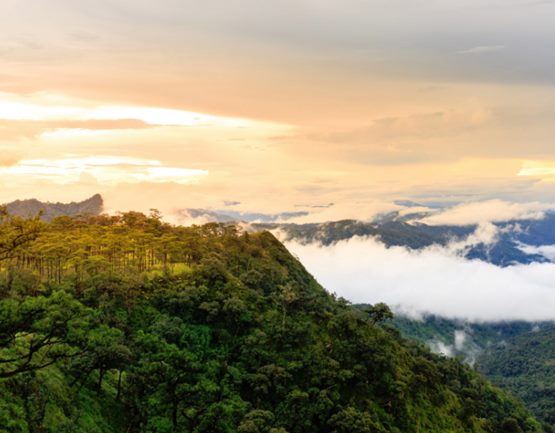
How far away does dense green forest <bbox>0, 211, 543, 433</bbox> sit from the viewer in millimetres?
42188

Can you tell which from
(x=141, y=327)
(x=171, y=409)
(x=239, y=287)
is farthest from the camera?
(x=239, y=287)

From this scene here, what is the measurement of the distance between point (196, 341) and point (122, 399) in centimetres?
2428

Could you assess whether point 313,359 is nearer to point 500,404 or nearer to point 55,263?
point 55,263

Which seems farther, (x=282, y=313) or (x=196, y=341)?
(x=282, y=313)

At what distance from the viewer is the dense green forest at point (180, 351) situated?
138 ft

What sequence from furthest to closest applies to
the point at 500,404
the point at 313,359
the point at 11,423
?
the point at 500,404, the point at 313,359, the point at 11,423

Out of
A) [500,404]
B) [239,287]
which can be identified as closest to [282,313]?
[239,287]

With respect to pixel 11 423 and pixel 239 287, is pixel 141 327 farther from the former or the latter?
pixel 11 423

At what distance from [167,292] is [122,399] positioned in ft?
104

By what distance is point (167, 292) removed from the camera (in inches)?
3578

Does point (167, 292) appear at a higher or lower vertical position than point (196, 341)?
higher

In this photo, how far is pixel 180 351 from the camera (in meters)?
59.4

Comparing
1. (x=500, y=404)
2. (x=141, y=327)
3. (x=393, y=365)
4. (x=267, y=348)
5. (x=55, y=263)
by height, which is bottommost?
(x=500, y=404)

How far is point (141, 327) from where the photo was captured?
7944cm
